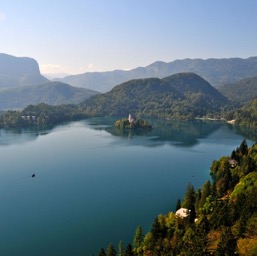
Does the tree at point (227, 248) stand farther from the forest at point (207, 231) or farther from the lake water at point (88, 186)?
the lake water at point (88, 186)

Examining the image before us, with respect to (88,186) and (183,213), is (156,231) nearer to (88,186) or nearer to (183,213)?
(183,213)

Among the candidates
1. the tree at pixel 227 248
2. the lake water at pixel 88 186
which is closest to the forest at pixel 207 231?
the tree at pixel 227 248

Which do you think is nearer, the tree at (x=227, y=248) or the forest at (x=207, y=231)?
the tree at (x=227, y=248)

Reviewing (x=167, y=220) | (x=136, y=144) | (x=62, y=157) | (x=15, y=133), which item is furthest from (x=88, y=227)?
(x=15, y=133)

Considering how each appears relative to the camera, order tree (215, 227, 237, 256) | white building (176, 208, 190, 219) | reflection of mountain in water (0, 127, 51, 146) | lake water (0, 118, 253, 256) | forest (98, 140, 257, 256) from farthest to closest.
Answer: reflection of mountain in water (0, 127, 51, 146)
lake water (0, 118, 253, 256)
white building (176, 208, 190, 219)
forest (98, 140, 257, 256)
tree (215, 227, 237, 256)

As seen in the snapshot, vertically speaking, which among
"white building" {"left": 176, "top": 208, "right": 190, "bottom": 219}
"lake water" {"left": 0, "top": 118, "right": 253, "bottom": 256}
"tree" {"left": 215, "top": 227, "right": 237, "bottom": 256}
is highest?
"tree" {"left": 215, "top": 227, "right": 237, "bottom": 256}

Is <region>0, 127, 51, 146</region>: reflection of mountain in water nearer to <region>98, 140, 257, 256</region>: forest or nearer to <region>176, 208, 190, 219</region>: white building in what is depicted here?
<region>176, 208, 190, 219</region>: white building

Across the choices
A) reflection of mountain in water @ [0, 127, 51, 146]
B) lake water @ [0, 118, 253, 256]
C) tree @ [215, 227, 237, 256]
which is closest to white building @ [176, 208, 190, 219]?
lake water @ [0, 118, 253, 256]
